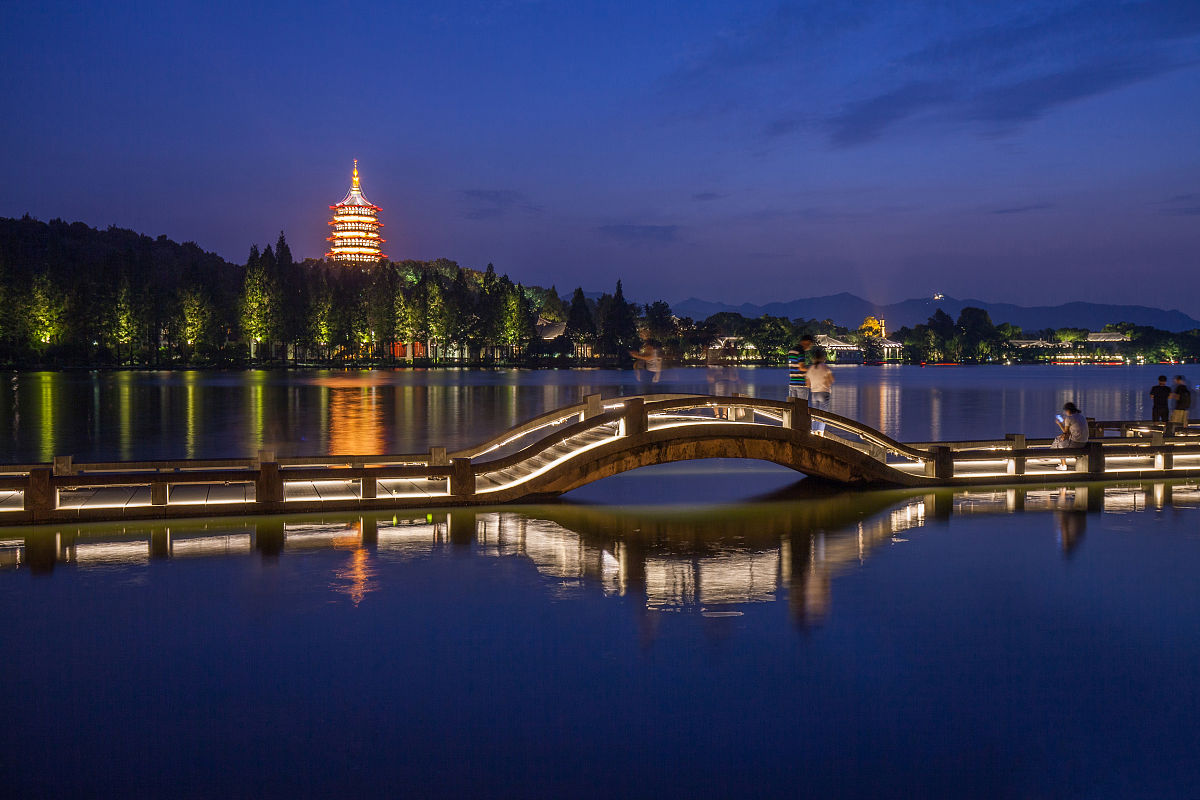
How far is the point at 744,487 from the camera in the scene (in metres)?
22.8

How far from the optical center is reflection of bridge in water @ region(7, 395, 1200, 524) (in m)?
17.0

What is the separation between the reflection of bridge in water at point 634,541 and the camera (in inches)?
501

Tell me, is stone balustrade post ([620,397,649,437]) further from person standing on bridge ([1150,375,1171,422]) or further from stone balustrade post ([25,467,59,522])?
Result: person standing on bridge ([1150,375,1171,422])

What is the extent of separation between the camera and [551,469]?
19406 mm

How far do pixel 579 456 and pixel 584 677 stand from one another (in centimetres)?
1031

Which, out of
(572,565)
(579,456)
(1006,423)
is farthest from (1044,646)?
(1006,423)

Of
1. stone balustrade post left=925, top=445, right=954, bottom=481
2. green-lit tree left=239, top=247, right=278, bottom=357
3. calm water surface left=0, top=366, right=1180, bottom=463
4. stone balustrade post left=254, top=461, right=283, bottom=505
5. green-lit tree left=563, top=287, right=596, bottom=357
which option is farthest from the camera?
green-lit tree left=563, top=287, right=596, bottom=357

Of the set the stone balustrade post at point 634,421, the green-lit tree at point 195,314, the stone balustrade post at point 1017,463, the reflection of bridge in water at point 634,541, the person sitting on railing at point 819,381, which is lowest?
the reflection of bridge in water at point 634,541

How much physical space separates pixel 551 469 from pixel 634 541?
4124 mm

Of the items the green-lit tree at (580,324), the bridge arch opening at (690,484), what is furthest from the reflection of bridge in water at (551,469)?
the green-lit tree at (580,324)

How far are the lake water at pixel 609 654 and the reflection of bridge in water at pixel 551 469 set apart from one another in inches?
31.2

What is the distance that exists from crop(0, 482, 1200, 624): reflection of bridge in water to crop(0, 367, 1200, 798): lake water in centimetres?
8

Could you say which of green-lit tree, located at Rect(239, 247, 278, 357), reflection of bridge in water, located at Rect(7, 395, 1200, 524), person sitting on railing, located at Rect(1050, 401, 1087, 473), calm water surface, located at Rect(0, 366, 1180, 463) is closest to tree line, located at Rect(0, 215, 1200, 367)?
green-lit tree, located at Rect(239, 247, 278, 357)

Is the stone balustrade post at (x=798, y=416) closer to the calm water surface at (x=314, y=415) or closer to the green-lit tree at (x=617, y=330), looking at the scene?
the calm water surface at (x=314, y=415)
